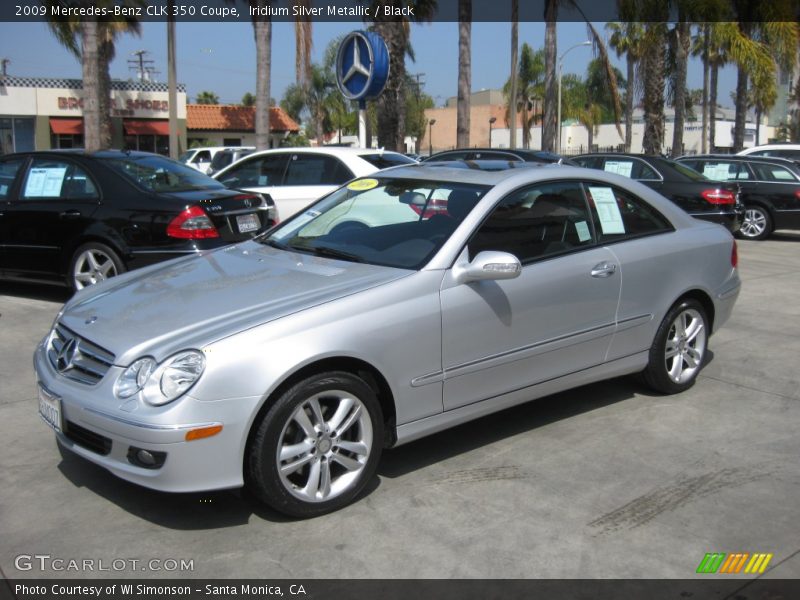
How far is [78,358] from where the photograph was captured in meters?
3.75

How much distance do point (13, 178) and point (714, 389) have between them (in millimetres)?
6884

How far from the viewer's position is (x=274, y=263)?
4.45 metres

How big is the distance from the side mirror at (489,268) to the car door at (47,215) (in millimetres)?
4821

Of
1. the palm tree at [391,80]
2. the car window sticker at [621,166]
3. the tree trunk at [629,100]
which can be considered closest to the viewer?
the car window sticker at [621,166]

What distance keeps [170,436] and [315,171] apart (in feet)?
23.5

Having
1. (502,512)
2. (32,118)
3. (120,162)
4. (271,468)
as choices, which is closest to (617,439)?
(502,512)

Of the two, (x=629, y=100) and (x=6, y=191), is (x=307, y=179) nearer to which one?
(x=6, y=191)

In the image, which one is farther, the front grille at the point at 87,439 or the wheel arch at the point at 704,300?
the wheel arch at the point at 704,300

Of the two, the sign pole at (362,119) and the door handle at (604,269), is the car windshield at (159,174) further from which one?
the door handle at (604,269)

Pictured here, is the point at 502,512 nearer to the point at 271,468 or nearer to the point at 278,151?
the point at 271,468

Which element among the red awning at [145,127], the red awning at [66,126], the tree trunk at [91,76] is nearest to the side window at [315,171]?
the tree trunk at [91,76]

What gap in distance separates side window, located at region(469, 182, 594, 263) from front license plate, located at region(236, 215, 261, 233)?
381 cm

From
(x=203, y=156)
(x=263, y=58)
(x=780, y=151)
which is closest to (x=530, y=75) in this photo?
(x=203, y=156)

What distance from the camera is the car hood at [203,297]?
3.53m
